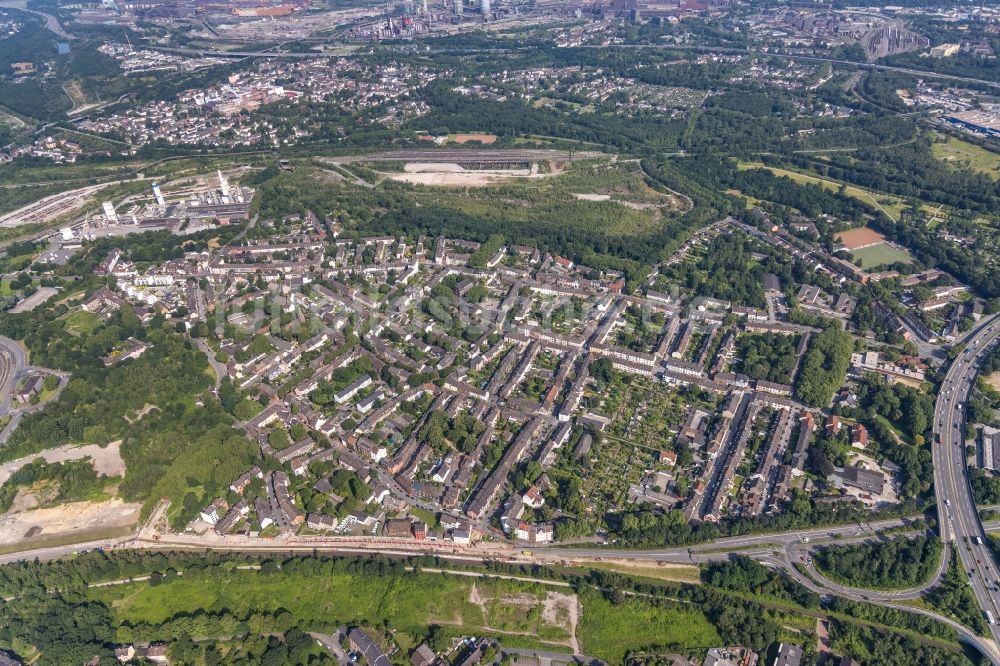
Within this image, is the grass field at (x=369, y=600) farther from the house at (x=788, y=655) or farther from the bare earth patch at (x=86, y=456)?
the house at (x=788, y=655)

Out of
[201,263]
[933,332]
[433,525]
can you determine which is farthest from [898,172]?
[201,263]

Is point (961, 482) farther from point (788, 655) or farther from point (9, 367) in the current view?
point (9, 367)

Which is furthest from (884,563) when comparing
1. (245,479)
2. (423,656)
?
(245,479)

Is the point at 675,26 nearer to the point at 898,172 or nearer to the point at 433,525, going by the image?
the point at 898,172

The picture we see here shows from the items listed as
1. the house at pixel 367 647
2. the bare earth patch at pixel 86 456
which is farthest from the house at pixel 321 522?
the bare earth patch at pixel 86 456

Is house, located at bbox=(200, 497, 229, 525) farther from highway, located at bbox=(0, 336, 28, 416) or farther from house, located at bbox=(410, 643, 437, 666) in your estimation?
highway, located at bbox=(0, 336, 28, 416)

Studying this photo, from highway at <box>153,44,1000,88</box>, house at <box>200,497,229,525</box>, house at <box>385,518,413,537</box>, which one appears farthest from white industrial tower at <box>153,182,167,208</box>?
highway at <box>153,44,1000,88</box>

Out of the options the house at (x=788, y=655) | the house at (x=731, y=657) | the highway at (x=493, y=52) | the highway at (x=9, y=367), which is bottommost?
the house at (x=731, y=657)
